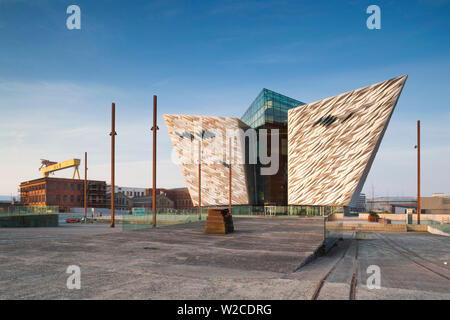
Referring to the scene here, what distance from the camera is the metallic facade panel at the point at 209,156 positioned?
169 feet

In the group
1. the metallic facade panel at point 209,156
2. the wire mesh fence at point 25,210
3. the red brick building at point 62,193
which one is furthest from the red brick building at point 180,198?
the wire mesh fence at point 25,210

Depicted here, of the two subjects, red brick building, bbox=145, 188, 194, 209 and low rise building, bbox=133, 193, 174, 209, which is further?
red brick building, bbox=145, 188, 194, 209

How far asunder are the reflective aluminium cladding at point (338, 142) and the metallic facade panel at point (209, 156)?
34.8ft

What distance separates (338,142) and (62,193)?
7209 centimetres

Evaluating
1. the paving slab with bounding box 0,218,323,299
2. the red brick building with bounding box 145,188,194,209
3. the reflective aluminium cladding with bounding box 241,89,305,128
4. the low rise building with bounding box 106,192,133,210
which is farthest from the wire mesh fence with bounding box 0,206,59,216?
the red brick building with bounding box 145,188,194,209

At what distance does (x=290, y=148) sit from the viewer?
45.8 m

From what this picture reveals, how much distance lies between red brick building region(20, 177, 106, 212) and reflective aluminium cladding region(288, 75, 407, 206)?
196ft

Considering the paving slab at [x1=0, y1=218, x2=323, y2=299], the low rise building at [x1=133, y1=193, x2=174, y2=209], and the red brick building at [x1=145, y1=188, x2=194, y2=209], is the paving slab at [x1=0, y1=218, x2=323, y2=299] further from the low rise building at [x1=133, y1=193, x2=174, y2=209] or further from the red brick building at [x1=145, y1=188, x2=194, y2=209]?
the red brick building at [x1=145, y1=188, x2=194, y2=209]

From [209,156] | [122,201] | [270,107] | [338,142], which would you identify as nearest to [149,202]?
[122,201]

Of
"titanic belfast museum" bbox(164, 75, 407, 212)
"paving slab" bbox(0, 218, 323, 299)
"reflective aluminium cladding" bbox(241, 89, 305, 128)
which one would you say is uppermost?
"reflective aluminium cladding" bbox(241, 89, 305, 128)

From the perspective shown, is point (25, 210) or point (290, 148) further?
point (290, 148)

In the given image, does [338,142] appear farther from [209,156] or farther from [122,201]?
[122,201]

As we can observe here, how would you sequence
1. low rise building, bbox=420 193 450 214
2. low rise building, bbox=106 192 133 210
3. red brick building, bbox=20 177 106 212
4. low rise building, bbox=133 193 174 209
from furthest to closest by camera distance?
low rise building, bbox=133 193 174 209 < low rise building, bbox=106 192 133 210 < red brick building, bbox=20 177 106 212 < low rise building, bbox=420 193 450 214

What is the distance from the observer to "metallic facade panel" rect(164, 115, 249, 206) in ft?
169
